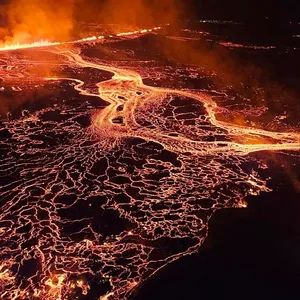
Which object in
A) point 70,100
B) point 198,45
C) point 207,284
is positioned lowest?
point 198,45

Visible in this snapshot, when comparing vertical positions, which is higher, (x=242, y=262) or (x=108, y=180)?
(x=242, y=262)

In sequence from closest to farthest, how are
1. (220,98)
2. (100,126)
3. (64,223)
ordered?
(64,223)
(100,126)
(220,98)

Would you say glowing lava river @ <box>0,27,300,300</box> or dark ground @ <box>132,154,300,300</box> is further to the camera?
glowing lava river @ <box>0,27,300,300</box>

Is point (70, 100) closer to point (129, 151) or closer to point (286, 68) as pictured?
point (129, 151)

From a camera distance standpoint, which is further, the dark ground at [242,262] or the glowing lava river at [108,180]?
the glowing lava river at [108,180]

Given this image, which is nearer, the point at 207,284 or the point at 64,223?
the point at 207,284

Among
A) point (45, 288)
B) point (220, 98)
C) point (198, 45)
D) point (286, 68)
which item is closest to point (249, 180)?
point (45, 288)

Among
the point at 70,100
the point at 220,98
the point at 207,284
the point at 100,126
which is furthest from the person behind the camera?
the point at 220,98

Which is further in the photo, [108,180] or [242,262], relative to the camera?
[108,180]
